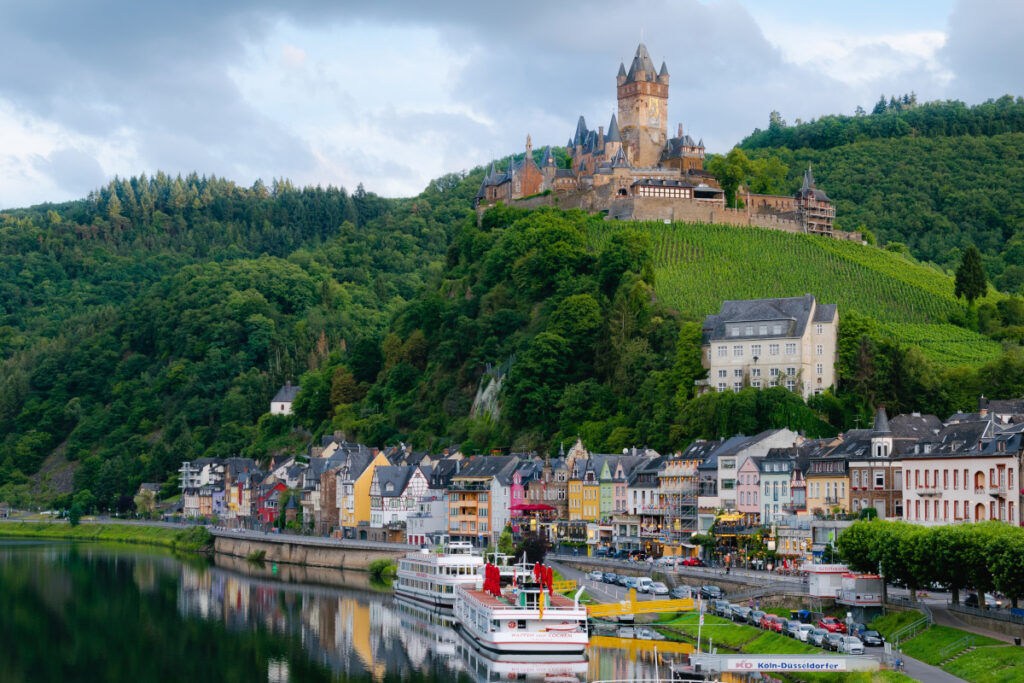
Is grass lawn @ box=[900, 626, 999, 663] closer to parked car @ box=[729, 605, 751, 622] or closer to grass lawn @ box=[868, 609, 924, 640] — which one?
grass lawn @ box=[868, 609, 924, 640]

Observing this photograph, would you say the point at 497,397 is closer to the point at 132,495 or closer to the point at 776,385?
the point at 776,385

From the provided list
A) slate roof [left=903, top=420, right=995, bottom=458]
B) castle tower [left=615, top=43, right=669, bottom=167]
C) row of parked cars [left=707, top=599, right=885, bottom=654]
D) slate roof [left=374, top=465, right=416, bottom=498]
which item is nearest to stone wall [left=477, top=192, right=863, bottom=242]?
castle tower [left=615, top=43, right=669, bottom=167]

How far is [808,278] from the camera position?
122938mm

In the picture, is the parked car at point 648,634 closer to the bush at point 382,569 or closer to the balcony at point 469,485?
the bush at point 382,569

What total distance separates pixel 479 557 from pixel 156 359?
112 metres

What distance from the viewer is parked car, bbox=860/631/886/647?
52.4m

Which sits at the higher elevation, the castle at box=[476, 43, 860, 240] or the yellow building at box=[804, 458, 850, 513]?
the castle at box=[476, 43, 860, 240]

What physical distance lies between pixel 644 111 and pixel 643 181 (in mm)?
13569

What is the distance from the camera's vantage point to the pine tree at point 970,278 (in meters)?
118

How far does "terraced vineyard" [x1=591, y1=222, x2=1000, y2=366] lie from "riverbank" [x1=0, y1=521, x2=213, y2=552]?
45.4m

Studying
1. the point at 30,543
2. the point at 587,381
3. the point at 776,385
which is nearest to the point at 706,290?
the point at 587,381

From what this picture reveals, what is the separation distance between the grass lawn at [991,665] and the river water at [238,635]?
11225 millimetres

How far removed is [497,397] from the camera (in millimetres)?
122250

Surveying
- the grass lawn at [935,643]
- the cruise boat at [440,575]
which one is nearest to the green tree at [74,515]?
the cruise boat at [440,575]
